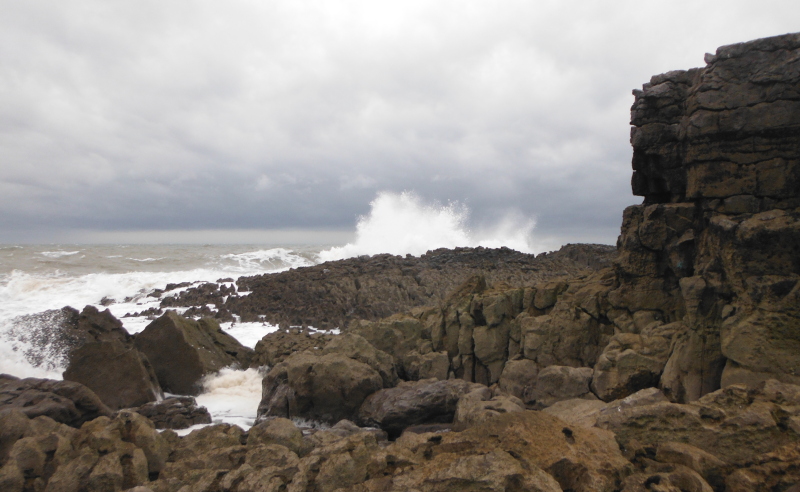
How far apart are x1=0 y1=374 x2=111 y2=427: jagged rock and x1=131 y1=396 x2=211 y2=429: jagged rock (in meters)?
0.87

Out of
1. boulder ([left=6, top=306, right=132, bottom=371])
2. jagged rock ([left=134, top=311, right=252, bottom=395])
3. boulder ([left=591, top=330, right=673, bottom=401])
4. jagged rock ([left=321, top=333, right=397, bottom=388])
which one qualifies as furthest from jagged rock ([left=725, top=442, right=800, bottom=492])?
boulder ([left=6, top=306, right=132, bottom=371])

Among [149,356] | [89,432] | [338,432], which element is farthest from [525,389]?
[149,356]

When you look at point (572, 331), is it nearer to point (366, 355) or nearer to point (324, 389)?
point (366, 355)

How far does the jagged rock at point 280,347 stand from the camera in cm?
1298

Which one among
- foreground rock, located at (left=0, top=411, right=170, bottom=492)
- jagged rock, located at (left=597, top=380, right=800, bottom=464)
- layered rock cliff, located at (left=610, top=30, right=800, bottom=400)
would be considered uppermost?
layered rock cliff, located at (left=610, top=30, right=800, bottom=400)

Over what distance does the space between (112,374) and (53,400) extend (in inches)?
91.3

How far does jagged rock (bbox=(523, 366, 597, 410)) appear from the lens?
24.0ft

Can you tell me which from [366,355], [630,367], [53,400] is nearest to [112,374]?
[53,400]

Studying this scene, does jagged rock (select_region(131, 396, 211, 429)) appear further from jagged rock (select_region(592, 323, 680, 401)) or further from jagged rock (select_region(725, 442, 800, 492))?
jagged rock (select_region(725, 442, 800, 492))

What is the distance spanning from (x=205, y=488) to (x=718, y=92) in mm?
8224

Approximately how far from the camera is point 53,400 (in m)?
7.69

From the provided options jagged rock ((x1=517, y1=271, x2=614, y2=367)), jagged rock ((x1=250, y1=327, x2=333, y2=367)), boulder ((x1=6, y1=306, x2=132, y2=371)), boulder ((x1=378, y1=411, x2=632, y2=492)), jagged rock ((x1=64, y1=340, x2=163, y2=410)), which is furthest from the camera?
jagged rock ((x1=250, y1=327, x2=333, y2=367))

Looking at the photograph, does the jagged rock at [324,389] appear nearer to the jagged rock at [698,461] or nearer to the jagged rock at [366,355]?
the jagged rock at [366,355]

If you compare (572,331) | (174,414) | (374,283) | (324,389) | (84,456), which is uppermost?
(374,283)
